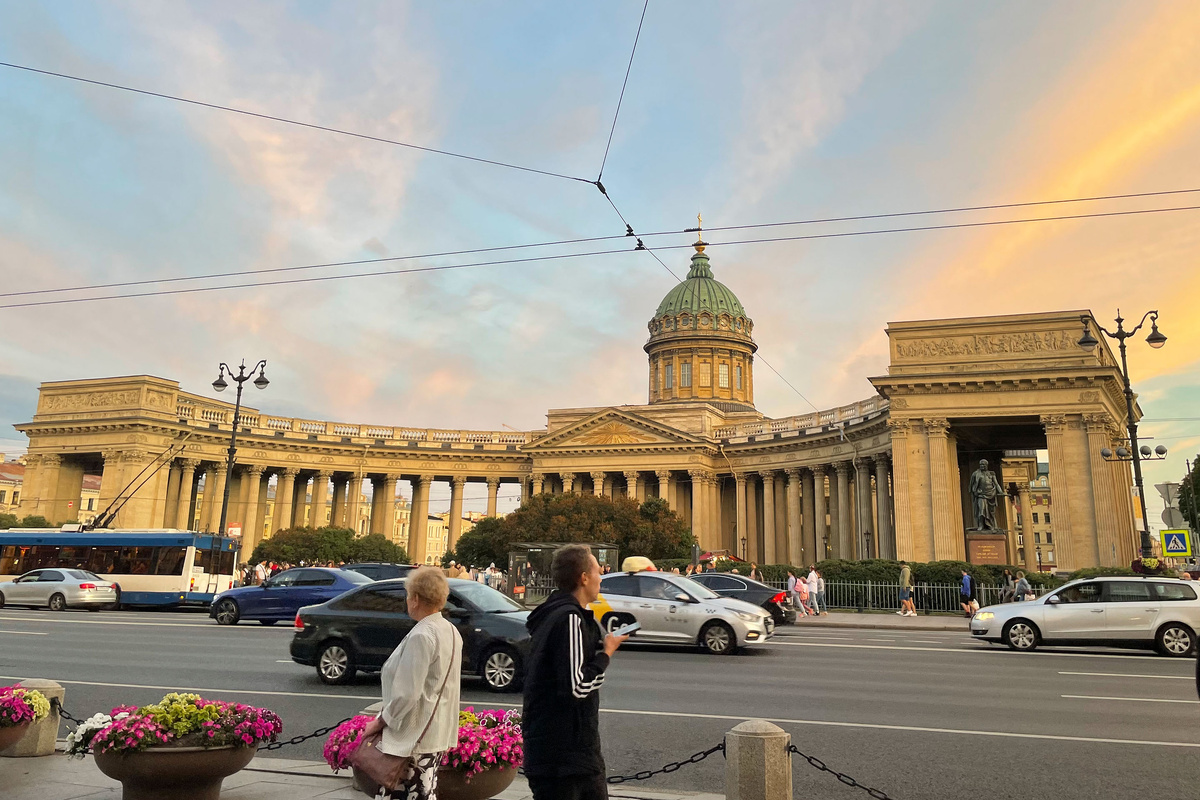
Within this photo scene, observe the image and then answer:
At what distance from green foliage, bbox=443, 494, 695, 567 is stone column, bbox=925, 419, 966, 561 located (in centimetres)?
1565

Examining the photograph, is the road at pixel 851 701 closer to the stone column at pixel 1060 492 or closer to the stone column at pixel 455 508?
the stone column at pixel 1060 492

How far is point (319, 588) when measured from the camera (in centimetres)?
2330

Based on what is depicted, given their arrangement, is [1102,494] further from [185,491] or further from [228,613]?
[185,491]

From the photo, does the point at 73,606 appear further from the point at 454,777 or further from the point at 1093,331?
the point at 1093,331

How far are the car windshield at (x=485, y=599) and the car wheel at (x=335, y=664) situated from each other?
1917 millimetres

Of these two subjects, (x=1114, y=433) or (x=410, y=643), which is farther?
(x=1114, y=433)

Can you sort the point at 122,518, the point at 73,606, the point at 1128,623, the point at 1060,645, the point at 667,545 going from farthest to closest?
the point at 122,518, the point at 667,545, the point at 73,606, the point at 1060,645, the point at 1128,623

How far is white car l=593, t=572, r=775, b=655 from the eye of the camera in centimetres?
1745

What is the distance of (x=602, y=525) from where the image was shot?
49.1 m

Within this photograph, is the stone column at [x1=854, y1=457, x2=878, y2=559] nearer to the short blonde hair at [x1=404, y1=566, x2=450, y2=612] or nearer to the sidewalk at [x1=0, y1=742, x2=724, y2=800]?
the sidewalk at [x1=0, y1=742, x2=724, y2=800]

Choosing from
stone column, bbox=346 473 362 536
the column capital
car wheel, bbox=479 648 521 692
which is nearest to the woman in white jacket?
car wheel, bbox=479 648 521 692

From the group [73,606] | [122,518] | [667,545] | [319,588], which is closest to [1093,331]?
[667,545]

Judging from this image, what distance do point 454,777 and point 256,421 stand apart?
211 ft

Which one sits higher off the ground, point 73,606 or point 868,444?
point 868,444
